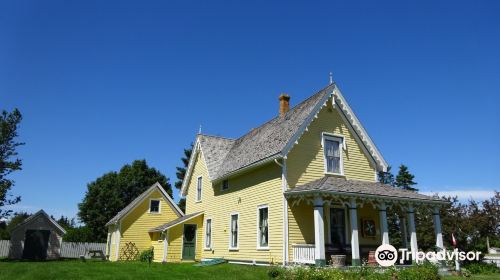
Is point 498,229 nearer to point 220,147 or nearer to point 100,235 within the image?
point 220,147

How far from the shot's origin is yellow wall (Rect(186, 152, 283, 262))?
18688 mm

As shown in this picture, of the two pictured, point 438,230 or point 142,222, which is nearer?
point 438,230

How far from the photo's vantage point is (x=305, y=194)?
16984 millimetres

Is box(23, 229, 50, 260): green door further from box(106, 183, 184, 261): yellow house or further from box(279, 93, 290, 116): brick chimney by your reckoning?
box(279, 93, 290, 116): brick chimney

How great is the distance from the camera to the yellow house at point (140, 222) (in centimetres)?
3170

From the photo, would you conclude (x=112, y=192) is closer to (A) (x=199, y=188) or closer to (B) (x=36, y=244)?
(B) (x=36, y=244)

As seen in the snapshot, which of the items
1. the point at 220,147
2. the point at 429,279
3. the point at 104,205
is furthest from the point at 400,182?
the point at 104,205

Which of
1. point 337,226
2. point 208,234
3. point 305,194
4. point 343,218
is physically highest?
point 305,194

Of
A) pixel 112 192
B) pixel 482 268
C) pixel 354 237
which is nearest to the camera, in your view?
pixel 354 237

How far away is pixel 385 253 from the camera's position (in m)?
16.8

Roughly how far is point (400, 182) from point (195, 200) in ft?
92.2

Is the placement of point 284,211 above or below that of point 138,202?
below

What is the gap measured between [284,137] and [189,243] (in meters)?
11.9

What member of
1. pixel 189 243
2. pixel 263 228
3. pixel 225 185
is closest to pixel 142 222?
pixel 189 243
